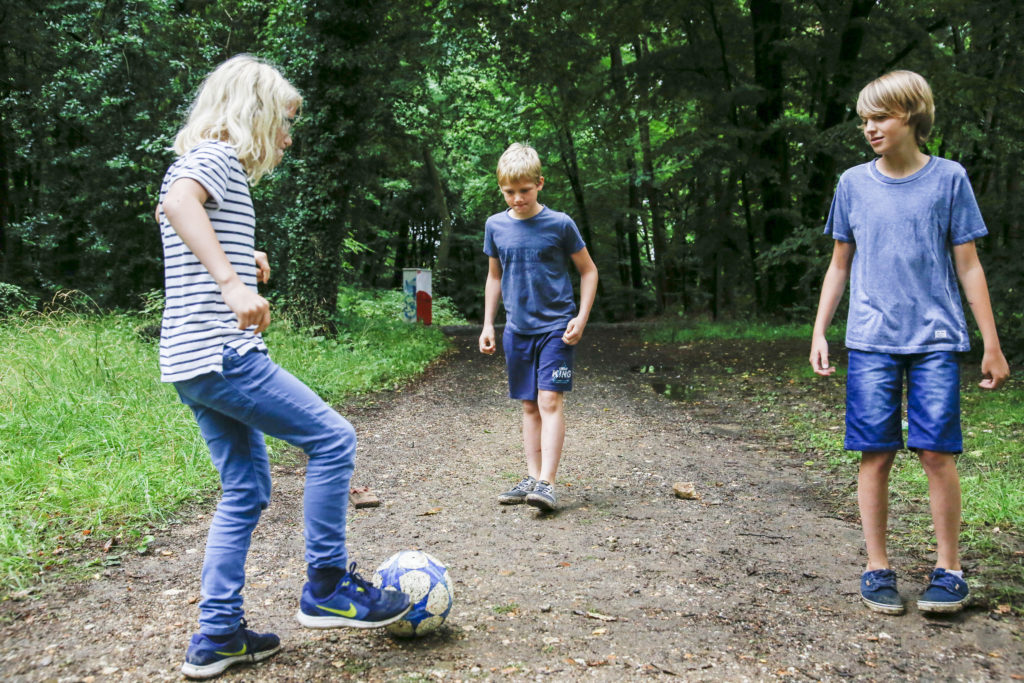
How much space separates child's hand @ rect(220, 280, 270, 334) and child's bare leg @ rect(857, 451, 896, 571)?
2.41m

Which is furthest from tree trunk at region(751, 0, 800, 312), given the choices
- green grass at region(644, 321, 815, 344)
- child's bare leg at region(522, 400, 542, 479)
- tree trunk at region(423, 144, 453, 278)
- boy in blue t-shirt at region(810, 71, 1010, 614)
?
tree trunk at region(423, 144, 453, 278)

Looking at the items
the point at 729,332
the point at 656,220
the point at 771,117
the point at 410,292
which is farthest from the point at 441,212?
the point at 729,332

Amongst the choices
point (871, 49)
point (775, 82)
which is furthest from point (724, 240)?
point (871, 49)

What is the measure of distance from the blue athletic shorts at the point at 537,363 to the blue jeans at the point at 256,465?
2.02 meters

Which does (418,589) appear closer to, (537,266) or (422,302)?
(537,266)

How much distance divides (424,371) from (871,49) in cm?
945

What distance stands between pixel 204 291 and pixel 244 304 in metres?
0.23

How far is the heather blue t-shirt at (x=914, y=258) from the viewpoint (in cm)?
303

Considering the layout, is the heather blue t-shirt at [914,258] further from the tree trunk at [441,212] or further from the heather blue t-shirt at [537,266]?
the tree trunk at [441,212]

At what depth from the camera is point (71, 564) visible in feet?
11.9

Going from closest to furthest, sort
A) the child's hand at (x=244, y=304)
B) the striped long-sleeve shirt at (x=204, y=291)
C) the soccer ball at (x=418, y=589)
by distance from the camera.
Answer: the child's hand at (x=244, y=304) < the striped long-sleeve shirt at (x=204, y=291) < the soccer ball at (x=418, y=589)

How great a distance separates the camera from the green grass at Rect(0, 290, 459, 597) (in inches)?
153

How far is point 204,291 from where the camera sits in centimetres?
238

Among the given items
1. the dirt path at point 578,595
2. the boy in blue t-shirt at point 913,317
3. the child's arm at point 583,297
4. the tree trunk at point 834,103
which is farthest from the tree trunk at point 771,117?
the boy in blue t-shirt at point 913,317
